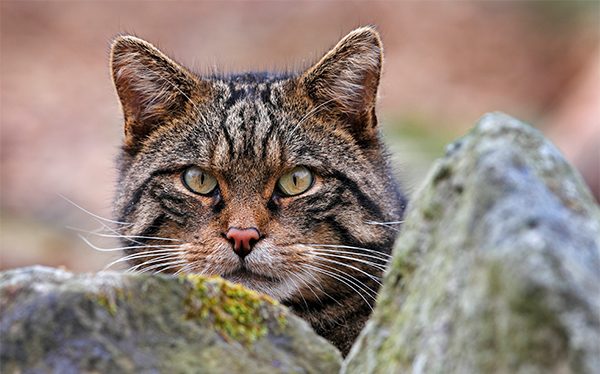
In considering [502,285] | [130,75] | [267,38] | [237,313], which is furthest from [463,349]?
[267,38]

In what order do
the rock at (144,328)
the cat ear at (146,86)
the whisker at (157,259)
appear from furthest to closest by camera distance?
the cat ear at (146,86) → the whisker at (157,259) → the rock at (144,328)

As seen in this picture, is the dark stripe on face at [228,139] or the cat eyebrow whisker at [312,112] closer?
the dark stripe on face at [228,139]

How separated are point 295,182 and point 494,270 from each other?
2.49 metres

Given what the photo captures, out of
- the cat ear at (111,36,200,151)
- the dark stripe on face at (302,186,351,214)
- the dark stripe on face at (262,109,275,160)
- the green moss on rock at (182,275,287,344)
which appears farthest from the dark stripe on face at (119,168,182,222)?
the green moss on rock at (182,275,287,344)

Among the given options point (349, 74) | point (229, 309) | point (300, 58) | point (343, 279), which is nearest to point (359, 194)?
point (343, 279)

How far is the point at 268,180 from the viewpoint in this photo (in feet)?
14.1

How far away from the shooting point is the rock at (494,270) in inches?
72.3

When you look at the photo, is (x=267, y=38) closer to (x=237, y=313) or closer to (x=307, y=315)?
(x=307, y=315)

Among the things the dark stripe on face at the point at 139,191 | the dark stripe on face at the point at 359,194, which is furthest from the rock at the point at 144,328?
the dark stripe on face at the point at 139,191

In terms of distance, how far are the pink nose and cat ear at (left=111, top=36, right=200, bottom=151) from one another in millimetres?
887

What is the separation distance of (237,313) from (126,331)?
1.13 feet

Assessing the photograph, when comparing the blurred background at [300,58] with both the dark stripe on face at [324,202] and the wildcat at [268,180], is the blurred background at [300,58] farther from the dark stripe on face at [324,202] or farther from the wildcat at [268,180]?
the dark stripe on face at [324,202]

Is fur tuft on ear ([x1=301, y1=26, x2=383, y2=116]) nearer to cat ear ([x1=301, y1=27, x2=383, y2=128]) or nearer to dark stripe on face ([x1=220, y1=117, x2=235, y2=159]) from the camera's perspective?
cat ear ([x1=301, y1=27, x2=383, y2=128])

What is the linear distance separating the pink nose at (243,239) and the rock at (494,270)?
155cm
